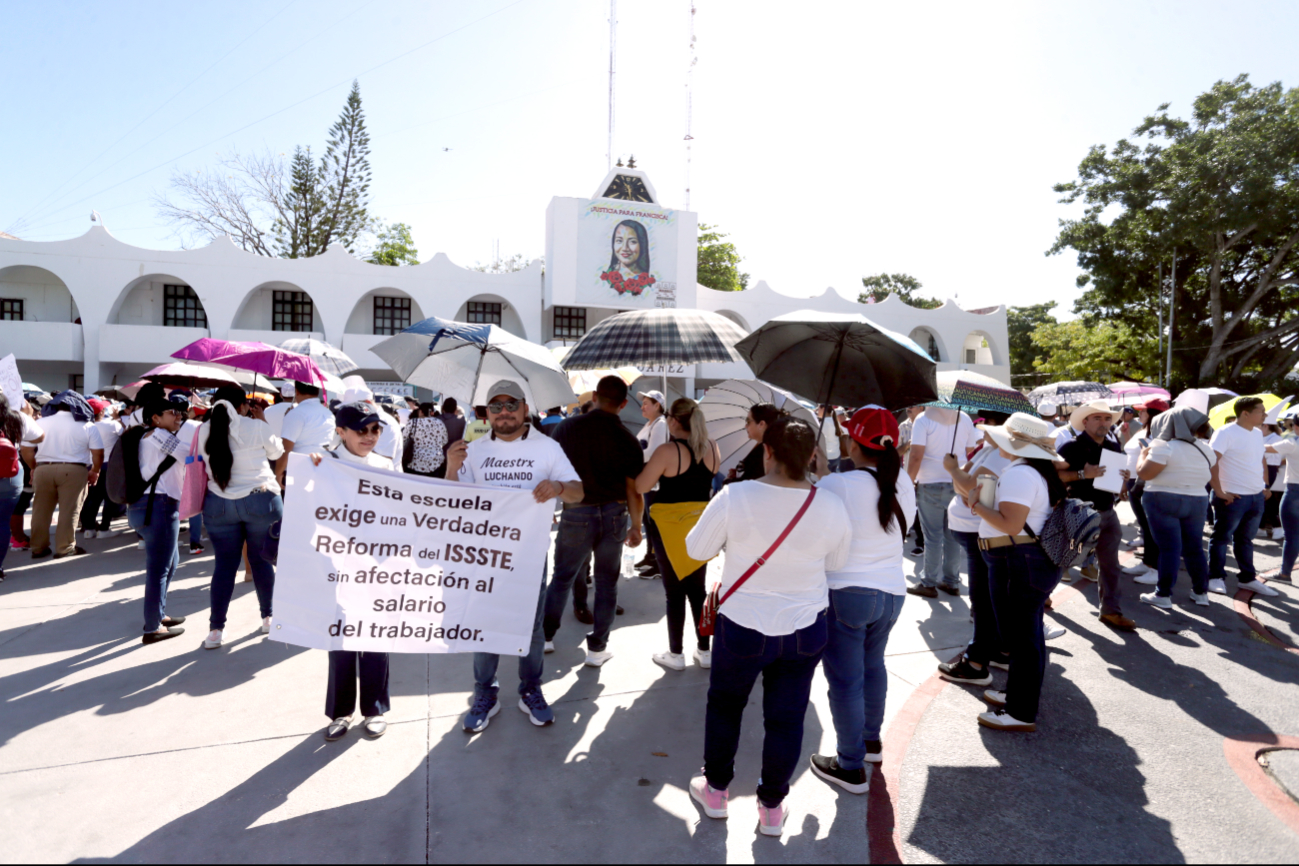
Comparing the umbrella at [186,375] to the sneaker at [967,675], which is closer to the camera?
the sneaker at [967,675]

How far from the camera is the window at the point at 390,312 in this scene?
29.0 m

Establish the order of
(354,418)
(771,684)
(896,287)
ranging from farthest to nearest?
(896,287), (354,418), (771,684)

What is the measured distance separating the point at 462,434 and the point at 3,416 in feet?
14.2

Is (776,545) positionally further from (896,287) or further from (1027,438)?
(896,287)

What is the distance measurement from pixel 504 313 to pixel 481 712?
27.7m

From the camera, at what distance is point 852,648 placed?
10.6 ft

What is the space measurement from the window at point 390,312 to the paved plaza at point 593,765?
25367mm

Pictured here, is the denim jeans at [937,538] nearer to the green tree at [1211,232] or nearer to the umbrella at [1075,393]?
the umbrella at [1075,393]

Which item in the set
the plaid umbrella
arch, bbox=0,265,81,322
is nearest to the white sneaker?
the plaid umbrella

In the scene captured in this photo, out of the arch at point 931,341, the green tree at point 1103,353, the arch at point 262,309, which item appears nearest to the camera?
the arch at point 262,309

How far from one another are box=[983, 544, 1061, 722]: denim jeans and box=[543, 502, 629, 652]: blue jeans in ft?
7.72

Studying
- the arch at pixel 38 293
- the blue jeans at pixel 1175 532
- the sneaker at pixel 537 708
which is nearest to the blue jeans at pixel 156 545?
the sneaker at pixel 537 708

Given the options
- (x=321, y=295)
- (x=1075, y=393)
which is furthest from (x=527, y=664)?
(x=321, y=295)

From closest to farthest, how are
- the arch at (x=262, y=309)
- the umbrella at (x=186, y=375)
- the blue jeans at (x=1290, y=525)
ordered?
the umbrella at (x=186, y=375) → the blue jeans at (x=1290, y=525) → the arch at (x=262, y=309)
